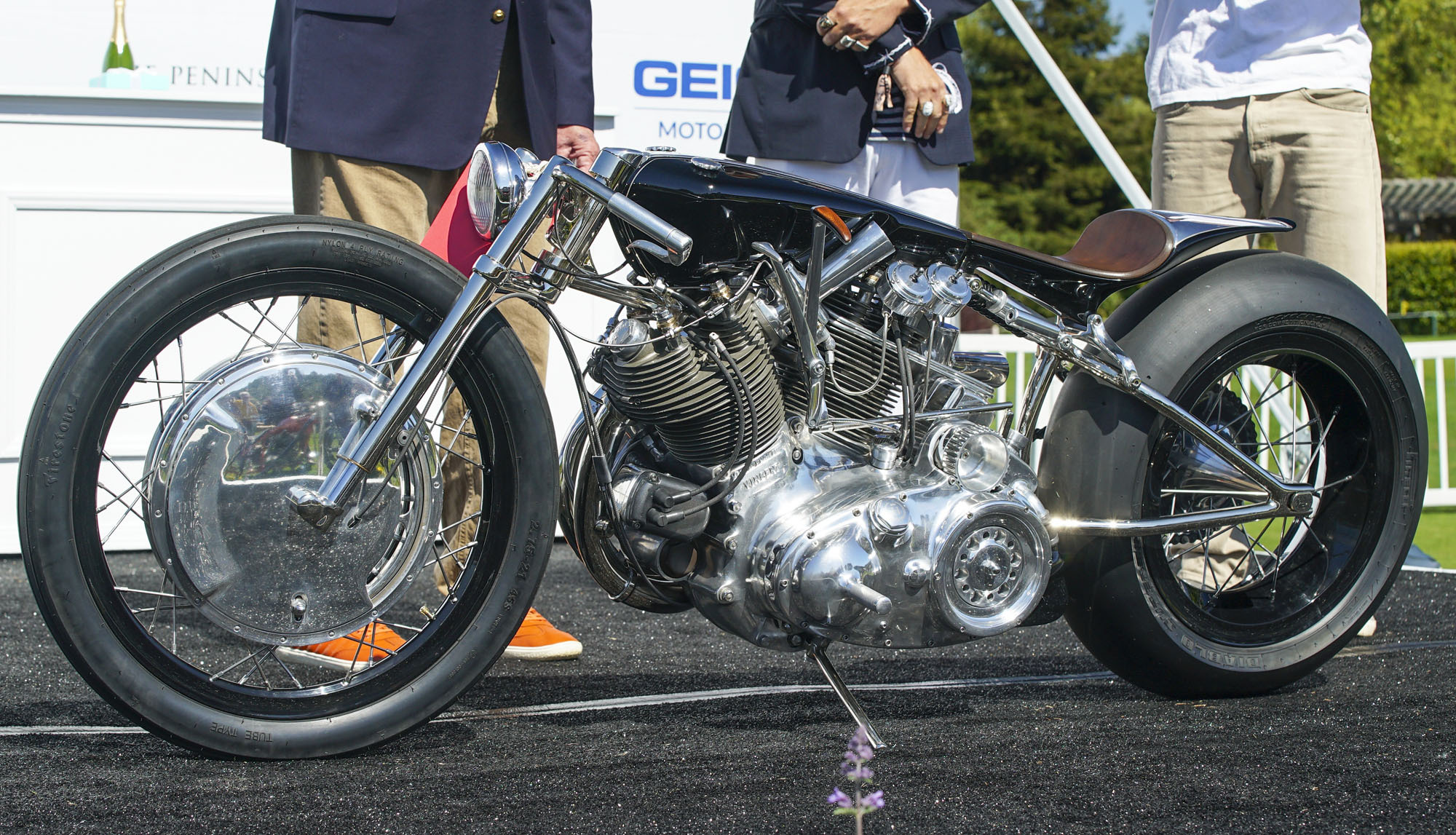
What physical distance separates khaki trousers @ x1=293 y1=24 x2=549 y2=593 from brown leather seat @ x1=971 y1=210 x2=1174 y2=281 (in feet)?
3.13

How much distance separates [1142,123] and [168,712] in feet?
129

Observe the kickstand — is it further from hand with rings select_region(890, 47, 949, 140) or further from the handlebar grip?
hand with rings select_region(890, 47, 949, 140)

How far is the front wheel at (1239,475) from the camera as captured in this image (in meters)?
2.34

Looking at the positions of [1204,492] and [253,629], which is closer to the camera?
[253,629]

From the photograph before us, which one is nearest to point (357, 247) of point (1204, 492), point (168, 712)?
point (168, 712)

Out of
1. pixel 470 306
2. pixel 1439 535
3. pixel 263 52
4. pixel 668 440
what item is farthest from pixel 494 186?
pixel 1439 535

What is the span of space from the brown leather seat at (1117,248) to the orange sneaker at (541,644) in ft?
4.10

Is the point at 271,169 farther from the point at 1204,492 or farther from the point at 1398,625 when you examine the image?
the point at 1398,625

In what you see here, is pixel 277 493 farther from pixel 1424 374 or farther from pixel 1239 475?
pixel 1424 374

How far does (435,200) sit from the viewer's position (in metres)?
2.86

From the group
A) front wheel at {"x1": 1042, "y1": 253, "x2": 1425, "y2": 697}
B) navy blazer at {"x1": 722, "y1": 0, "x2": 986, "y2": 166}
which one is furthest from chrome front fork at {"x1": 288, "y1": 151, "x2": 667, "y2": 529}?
navy blazer at {"x1": 722, "y1": 0, "x2": 986, "y2": 166}

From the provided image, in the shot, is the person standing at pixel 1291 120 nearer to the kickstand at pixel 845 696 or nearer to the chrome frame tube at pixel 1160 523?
the chrome frame tube at pixel 1160 523

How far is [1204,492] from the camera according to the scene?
244 cm

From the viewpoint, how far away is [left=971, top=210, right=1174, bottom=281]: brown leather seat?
230 cm
